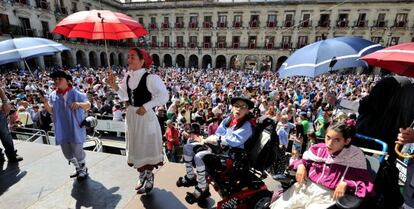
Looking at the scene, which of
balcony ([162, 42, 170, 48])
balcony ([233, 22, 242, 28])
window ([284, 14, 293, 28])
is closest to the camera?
window ([284, 14, 293, 28])

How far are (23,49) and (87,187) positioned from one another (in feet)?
7.95

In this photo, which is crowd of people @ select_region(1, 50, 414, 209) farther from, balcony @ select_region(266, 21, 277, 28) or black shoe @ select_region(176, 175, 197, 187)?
balcony @ select_region(266, 21, 277, 28)

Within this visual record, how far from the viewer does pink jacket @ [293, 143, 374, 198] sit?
6.58ft

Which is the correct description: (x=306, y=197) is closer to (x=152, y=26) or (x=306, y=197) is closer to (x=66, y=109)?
(x=66, y=109)

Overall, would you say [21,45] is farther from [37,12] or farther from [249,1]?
[249,1]

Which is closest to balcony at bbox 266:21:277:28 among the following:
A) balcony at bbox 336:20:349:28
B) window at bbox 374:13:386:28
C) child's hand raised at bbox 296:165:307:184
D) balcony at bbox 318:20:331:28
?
balcony at bbox 318:20:331:28

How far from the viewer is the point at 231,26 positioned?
1431 inches

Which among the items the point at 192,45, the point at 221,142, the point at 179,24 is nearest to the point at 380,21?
the point at 192,45

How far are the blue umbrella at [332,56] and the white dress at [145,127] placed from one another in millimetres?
2131

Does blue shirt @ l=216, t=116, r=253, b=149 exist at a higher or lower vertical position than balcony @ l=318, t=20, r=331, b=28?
lower

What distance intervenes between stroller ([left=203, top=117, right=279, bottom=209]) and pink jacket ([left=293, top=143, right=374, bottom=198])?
429mm

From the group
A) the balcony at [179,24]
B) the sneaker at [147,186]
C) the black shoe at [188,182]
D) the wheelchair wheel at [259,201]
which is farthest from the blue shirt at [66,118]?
the balcony at [179,24]

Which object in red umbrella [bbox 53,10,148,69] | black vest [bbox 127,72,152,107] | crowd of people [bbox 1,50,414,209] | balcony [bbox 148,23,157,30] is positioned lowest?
crowd of people [bbox 1,50,414,209]

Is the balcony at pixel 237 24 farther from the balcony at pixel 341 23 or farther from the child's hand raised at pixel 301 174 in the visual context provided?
the child's hand raised at pixel 301 174
